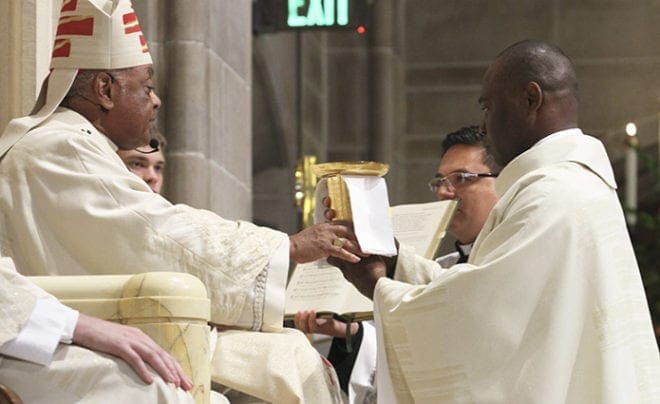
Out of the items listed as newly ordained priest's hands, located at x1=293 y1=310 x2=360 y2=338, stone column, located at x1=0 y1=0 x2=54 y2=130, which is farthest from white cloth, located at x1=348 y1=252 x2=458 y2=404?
stone column, located at x1=0 y1=0 x2=54 y2=130

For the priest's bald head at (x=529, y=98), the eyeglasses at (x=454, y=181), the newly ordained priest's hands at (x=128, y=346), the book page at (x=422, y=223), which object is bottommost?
the newly ordained priest's hands at (x=128, y=346)

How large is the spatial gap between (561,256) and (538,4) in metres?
11.5

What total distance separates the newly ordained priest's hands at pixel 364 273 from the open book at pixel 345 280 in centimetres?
38

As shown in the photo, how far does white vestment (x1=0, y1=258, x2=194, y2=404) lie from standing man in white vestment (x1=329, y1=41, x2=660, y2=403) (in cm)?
96

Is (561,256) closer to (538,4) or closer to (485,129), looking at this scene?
(485,129)

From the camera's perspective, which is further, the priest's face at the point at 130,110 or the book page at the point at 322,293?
the book page at the point at 322,293

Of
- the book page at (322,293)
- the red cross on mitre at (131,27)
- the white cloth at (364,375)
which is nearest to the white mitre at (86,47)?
the red cross on mitre at (131,27)

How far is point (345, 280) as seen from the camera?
642cm

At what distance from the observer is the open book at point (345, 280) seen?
20.9 ft

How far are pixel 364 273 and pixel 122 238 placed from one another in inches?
33.6

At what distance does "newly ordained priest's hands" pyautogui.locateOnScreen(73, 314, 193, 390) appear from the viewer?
4602 millimetres

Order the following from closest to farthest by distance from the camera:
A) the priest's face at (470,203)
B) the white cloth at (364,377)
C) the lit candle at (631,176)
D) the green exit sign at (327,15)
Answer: the white cloth at (364,377), the priest's face at (470,203), the green exit sign at (327,15), the lit candle at (631,176)

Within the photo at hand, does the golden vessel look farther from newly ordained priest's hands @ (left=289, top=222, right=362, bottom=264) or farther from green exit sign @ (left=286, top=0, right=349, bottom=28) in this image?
green exit sign @ (left=286, top=0, right=349, bottom=28)

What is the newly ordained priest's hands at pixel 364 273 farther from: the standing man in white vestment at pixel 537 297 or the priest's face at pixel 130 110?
the priest's face at pixel 130 110
